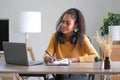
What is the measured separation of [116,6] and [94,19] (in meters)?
0.45

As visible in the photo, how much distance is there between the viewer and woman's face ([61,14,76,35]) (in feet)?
8.64

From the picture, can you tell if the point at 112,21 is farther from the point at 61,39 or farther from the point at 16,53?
the point at 16,53

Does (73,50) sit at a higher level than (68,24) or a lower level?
lower

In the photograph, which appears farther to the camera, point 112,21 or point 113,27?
point 112,21

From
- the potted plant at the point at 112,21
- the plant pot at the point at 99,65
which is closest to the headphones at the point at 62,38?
the plant pot at the point at 99,65

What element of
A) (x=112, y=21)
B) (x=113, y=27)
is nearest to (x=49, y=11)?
(x=112, y=21)

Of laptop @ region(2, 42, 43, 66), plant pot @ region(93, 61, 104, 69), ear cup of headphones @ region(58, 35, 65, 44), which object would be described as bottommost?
plant pot @ region(93, 61, 104, 69)

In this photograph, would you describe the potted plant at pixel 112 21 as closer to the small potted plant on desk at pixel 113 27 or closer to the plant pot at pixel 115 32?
the small potted plant on desk at pixel 113 27

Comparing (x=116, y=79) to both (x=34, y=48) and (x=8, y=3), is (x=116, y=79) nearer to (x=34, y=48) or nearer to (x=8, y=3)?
(x=34, y=48)

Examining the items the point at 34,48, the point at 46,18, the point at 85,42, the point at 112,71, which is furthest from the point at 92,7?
the point at 112,71

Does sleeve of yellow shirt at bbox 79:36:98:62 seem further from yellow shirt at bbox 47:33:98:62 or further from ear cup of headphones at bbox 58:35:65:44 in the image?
ear cup of headphones at bbox 58:35:65:44

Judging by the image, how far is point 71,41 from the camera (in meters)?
2.69

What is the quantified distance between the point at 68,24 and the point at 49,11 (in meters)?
2.12

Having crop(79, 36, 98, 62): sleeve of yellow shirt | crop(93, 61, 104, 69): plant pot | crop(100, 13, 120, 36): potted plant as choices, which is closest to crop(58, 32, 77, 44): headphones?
crop(79, 36, 98, 62): sleeve of yellow shirt
